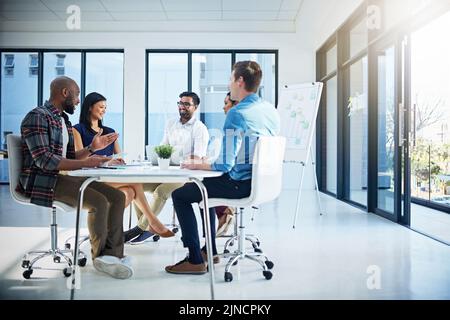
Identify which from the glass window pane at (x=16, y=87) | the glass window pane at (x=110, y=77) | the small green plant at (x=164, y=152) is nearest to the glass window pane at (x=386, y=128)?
the small green plant at (x=164, y=152)

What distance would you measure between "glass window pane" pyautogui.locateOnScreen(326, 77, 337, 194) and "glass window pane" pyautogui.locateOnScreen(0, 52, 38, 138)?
5.40 meters

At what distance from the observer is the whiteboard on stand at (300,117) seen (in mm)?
4613

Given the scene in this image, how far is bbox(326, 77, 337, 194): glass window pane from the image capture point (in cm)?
706

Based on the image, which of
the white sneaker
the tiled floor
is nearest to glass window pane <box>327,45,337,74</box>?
the tiled floor

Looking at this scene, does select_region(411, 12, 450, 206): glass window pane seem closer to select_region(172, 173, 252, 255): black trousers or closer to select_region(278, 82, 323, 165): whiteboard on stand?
select_region(278, 82, 323, 165): whiteboard on stand

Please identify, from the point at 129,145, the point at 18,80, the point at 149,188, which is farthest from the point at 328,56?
the point at 18,80

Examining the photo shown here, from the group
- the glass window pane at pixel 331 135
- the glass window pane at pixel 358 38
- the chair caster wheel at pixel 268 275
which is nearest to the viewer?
the chair caster wheel at pixel 268 275

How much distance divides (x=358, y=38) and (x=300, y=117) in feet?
5.72

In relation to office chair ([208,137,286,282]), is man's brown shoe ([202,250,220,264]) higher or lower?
lower

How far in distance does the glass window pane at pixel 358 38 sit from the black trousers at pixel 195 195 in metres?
3.73

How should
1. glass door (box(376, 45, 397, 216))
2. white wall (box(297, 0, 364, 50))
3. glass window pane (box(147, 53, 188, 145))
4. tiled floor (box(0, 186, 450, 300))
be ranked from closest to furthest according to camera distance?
1. tiled floor (box(0, 186, 450, 300))
2. glass door (box(376, 45, 397, 216))
3. white wall (box(297, 0, 364, 50))
4. glass window pane (box(147, 53, 188, 145))

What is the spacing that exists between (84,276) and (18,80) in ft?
23.3

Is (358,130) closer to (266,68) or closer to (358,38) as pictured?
(358,38)
